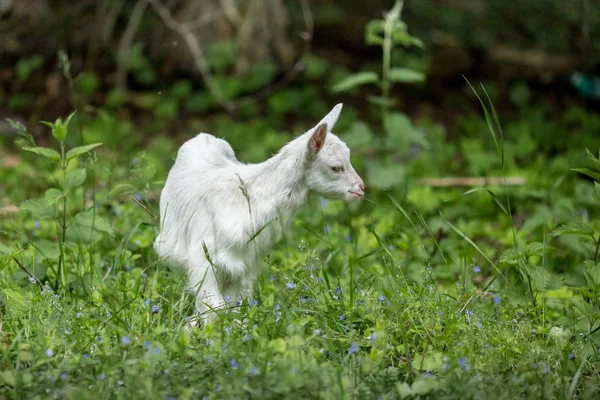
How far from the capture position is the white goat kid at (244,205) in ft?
10.8

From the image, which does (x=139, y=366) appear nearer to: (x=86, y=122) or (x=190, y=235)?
(x=190, y=235)

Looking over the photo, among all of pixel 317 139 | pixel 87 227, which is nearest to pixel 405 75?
pixel 317 139

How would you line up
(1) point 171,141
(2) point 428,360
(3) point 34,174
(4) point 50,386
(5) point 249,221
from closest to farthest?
1. (4) point 50,386
2. (2) point 428,360
3. (5) point 249,221
4. (3) point 34,174
5. (1) point 171,141

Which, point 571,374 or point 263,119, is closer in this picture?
point 571,374

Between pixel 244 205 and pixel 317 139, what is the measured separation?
0.41 meters

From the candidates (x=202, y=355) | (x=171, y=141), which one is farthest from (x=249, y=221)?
(x=171, y=141)

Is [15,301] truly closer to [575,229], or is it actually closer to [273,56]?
[575,229]

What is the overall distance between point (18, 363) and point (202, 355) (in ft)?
2.11

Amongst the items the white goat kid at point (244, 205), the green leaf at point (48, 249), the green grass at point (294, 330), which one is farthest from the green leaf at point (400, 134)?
the green leaf at point (48, 249)

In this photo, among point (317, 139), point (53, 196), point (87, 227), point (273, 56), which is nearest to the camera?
point (317, 139)

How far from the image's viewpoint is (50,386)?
278 centimetres

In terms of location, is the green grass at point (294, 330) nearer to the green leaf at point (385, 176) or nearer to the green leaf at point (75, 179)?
the green leaf at point (75, 179)

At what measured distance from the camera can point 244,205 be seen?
132 inches

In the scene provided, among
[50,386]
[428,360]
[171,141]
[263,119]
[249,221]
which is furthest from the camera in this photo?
[263,119]
